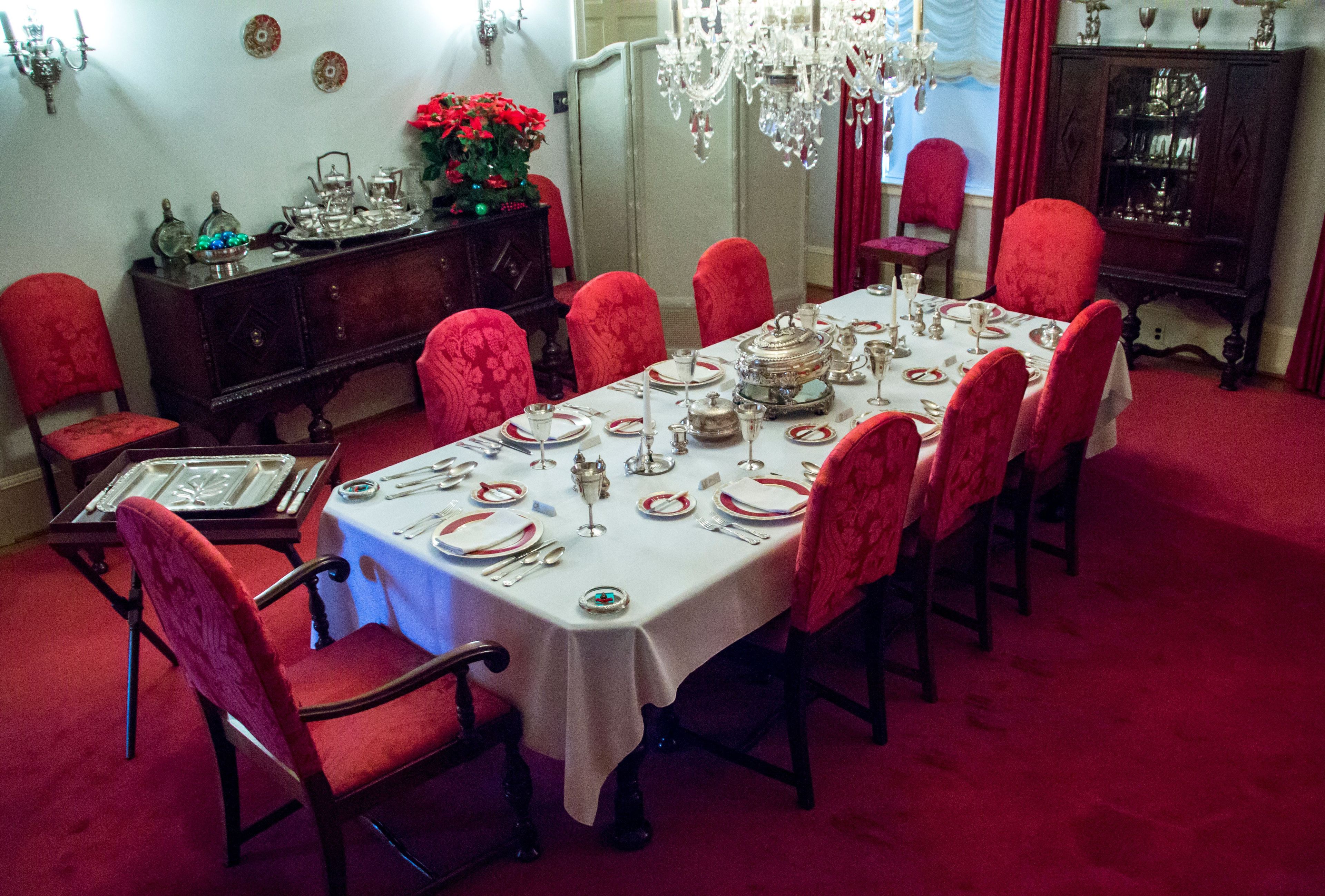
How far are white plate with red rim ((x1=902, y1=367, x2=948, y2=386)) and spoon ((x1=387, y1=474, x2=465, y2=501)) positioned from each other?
1407 mm

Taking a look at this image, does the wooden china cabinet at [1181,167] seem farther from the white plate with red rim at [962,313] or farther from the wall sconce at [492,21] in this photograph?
the wall sconce at [492,21]

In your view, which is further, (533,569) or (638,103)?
(638,103)

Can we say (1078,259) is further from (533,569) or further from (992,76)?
(533,569)

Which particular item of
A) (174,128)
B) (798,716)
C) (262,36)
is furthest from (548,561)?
(262,36)

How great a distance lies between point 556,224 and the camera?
539 cm

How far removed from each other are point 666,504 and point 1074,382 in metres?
1.32

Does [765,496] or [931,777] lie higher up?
[765,496]

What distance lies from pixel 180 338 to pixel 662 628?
266 cm

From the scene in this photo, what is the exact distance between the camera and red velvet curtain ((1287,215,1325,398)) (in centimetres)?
474

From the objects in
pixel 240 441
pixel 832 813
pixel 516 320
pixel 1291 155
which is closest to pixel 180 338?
pixel 240 441

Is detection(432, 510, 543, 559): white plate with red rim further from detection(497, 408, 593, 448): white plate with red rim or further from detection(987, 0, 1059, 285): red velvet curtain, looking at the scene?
detection(987, 0, 1059, 285): red velvet curtain

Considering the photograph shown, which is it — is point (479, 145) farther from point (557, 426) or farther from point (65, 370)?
point (557, 426)

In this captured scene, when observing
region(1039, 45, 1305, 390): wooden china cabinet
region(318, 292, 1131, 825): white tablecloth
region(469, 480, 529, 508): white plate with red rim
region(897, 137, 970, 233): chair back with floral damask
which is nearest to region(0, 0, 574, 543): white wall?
region(318, 292, 1131, 825): white tablecloth

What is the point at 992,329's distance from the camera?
3723 mm
